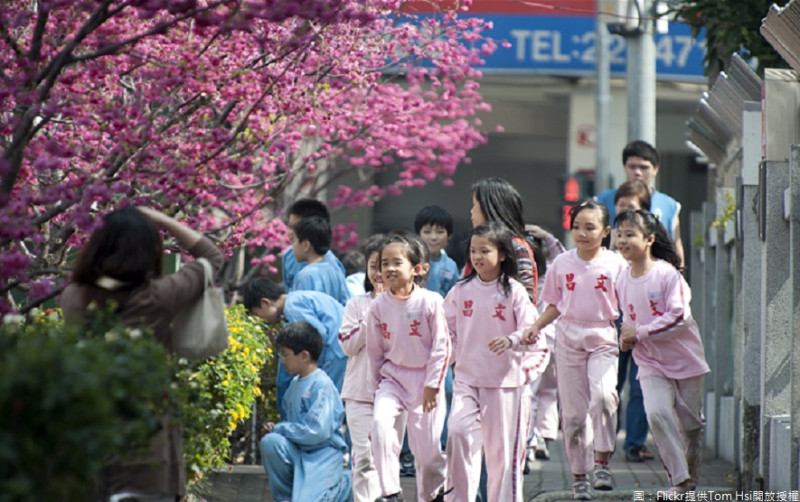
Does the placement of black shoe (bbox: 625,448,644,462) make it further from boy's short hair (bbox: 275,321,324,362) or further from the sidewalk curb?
boy's short hair (bbox: 275,321,324,362)

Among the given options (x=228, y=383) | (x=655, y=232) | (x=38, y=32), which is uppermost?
(x=38, y=32)

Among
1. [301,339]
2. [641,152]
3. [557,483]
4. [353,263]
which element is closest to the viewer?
[301,339]

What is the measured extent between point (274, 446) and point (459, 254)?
3495 mm

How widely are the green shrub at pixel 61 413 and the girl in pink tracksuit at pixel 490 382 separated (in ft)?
12.1

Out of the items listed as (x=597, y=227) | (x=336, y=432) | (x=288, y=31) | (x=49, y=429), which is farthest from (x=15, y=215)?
(x=597, y=227)

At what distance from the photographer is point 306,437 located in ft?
26.9

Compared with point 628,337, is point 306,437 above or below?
below

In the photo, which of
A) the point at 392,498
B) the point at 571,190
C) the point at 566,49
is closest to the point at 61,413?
the point at 392,498

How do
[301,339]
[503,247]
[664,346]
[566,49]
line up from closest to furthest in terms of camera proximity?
[503,247] → [664,346] → [301,339] → [566,49]

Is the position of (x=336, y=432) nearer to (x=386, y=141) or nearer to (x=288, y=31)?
(x=288, y=31)

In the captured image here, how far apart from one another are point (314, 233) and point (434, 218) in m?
0.91

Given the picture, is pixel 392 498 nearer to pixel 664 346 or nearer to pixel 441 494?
pixel 441 494

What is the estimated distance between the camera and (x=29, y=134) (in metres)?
6.11

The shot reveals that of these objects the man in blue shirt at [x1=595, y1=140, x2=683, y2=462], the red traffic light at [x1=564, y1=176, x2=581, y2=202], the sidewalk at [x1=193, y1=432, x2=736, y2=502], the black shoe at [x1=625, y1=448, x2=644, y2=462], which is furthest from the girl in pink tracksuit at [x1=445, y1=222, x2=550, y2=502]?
the red traffic light at [x1=564, y1=176, x2=581, y2=202]
